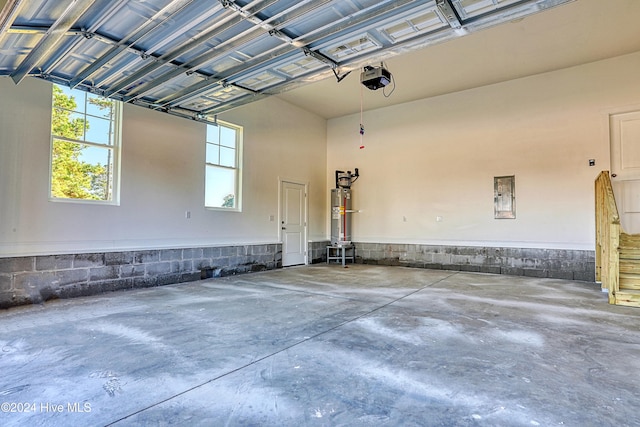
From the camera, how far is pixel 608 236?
4.83m

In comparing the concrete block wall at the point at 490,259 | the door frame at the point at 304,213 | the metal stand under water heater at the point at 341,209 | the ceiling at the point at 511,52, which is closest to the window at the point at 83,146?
the door frame at the point at 304,213

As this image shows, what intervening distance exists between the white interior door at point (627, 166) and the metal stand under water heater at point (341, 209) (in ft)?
18.1

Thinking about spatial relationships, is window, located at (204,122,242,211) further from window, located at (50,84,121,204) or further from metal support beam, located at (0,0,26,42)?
metal support beam, located at (0,0,26,42)

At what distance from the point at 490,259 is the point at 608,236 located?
2.69 m

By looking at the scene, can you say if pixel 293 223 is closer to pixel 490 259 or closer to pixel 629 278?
pixel 490 259

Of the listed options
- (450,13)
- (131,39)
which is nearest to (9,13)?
(131,39)

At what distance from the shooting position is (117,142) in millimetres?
5277

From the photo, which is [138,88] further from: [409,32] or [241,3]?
[409,32]

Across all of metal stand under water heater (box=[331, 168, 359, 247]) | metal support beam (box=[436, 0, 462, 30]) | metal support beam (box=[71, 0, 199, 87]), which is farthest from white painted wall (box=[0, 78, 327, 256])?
metal support beam (box=[436, 0, 462, 30])

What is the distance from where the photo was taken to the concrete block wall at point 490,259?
6555 mm

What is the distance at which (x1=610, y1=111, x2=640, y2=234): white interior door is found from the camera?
6180 millimetres

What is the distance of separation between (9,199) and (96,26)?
8.99 feet

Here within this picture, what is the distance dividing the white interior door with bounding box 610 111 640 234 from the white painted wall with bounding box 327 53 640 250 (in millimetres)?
175

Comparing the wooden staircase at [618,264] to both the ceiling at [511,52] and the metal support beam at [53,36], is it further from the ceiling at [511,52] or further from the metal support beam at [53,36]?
the metal support beam at [53,36]
